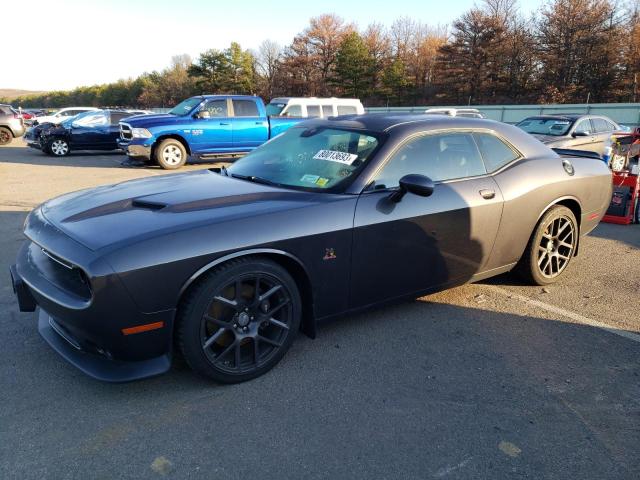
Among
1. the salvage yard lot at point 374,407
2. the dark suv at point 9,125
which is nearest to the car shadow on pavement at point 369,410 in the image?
the salvage yard lot at point 374,407

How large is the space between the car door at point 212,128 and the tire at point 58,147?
18.8ft

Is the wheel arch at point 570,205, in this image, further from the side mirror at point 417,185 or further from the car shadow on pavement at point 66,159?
the car shadow on pavement at point 66,159

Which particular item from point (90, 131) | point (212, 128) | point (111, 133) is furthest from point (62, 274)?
point (90, 131)

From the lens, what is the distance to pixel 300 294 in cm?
295

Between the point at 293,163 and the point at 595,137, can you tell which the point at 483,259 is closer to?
the point at 293,163

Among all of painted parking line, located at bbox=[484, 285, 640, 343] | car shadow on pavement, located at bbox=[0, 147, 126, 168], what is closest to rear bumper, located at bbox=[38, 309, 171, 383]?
painted parking line, located at bbox=[484, 285, 640, 343]

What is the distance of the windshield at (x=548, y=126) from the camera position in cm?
1119

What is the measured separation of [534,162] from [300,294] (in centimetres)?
245

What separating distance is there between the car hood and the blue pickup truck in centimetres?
913

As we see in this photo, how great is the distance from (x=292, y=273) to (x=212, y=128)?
34.0ft

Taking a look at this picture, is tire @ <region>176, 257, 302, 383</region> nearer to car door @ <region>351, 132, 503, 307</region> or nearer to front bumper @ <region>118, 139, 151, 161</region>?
car door @ <region>351, 132, 503, 307</region>

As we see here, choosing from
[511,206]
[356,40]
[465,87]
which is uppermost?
[356,40]

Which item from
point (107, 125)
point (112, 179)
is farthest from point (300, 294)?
point (107, 125)

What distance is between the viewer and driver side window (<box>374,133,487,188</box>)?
3.26 meters
